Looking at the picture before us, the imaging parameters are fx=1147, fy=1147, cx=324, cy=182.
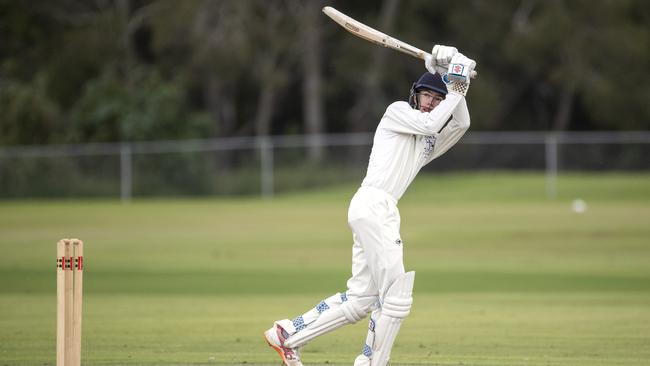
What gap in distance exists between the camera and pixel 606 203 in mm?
26812

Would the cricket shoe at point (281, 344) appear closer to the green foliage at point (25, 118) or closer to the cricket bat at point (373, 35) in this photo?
the cricket bat at point (373, 35)

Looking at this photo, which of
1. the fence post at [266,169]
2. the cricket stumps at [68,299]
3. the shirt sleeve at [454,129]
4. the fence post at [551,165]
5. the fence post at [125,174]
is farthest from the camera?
the fence post at [266,169]

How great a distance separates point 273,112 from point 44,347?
30.8 m

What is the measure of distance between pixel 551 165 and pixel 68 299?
25065 millimetres

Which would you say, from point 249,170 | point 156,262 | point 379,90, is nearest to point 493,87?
point 379,90

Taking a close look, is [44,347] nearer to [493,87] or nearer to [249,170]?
[249,170]

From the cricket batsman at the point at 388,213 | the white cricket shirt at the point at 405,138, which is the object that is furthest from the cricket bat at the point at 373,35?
the white cricket shirt at the point at 405,138

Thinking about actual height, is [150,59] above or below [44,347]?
above

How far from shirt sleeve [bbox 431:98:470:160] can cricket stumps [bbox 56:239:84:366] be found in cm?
243

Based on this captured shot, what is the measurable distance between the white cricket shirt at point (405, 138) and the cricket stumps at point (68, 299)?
1913 mm

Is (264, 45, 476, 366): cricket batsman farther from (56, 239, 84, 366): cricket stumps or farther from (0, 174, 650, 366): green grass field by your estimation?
(56, 239, 84, 366): cricket stumps

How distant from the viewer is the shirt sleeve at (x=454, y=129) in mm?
7141

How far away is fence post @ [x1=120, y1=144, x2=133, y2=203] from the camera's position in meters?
30.1

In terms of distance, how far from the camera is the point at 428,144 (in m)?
7.20
